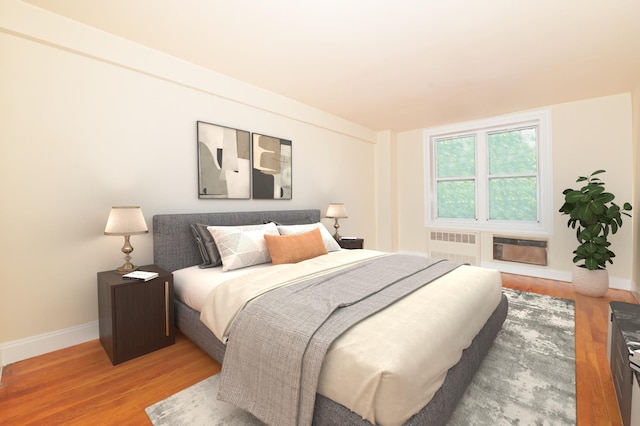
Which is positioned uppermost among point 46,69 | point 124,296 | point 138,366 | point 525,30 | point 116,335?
point 525,30

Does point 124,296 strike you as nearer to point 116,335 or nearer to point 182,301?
point 116,335

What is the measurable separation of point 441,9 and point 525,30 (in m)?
0.82

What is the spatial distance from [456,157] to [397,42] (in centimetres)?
321

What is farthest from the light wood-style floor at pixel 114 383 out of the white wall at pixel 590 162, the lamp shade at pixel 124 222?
the white wall at pixel 590 162

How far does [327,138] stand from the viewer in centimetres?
459

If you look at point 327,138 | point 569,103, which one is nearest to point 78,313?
point 327,138

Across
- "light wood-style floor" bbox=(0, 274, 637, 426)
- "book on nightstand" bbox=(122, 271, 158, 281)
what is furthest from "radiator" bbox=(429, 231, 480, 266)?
"book on nightstand" bbox=(122, 271, 158, 281)

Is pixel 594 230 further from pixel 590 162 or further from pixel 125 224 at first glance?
pixel 125 224

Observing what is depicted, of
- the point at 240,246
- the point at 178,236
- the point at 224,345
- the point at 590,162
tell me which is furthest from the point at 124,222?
the point at 590,162

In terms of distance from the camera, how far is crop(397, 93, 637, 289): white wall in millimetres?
3717

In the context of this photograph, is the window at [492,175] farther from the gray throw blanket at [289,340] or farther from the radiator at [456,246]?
the gray throw blanket at [289,340]

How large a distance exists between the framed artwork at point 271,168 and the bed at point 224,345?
0.28 m

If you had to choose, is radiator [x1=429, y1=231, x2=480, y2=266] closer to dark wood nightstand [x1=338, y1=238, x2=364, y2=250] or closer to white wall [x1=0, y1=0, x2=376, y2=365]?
dark wood nightstand [x1=338, y1=238, x2=364, y2=250]

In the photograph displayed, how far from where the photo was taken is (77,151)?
7.58 feet
